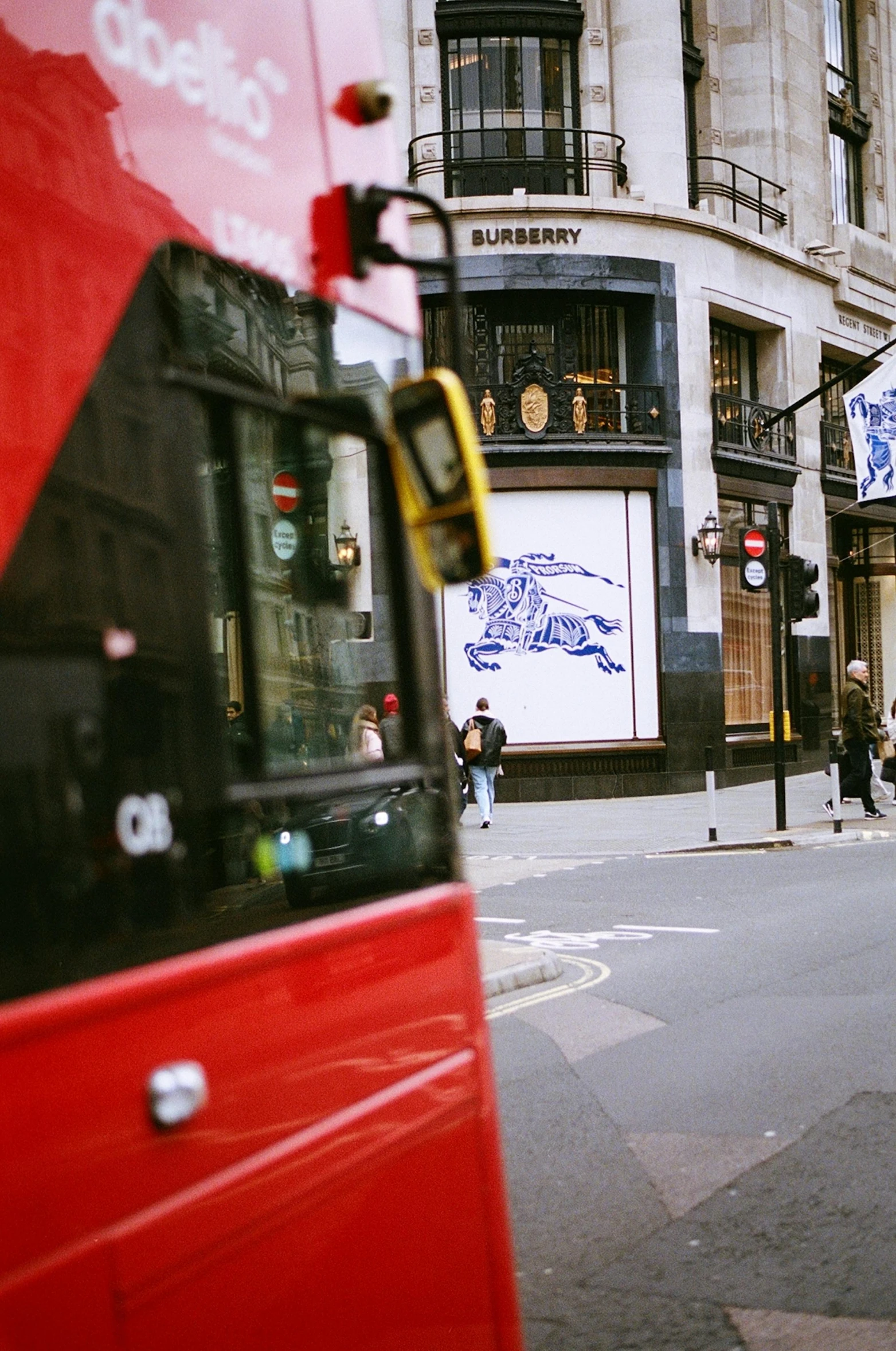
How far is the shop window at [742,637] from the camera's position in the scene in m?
27.4

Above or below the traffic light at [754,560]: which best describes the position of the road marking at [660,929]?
below

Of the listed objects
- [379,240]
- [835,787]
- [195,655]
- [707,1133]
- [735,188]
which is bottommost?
[707,1133]

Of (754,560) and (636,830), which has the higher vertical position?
(754,560)

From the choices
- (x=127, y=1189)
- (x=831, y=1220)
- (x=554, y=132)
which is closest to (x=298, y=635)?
(x=127, y=1189)

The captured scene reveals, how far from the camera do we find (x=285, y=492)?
2.42 meters

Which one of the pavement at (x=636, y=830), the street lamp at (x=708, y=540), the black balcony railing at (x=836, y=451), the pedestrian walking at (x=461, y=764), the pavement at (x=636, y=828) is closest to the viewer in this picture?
the pavement at (x=636, y=830)

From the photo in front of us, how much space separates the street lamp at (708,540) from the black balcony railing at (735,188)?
6.75 m

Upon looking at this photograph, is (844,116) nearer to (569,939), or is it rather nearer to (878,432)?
(878,432)

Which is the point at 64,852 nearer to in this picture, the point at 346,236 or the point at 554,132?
the point at 346,236

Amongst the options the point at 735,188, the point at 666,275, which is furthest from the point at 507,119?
the point at 735,188

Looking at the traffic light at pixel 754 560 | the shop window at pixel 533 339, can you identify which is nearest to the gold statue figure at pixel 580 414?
the shop window at pixel 533 339

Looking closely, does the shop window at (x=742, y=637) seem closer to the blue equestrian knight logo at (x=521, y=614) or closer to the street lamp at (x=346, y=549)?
the blue equestrian knight logo at (x=521, y=614)

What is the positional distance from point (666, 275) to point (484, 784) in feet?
35.4

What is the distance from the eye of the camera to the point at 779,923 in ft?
34.8
